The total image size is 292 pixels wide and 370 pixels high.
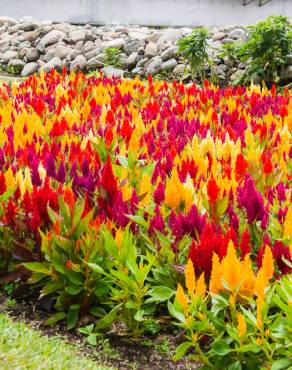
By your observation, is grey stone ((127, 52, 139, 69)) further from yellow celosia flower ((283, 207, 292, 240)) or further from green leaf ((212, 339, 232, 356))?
green leaf ((212, 339, 232, 356))

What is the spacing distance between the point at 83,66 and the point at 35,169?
13292 mm

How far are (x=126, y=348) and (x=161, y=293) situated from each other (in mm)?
340

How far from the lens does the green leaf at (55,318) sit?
9.40ft

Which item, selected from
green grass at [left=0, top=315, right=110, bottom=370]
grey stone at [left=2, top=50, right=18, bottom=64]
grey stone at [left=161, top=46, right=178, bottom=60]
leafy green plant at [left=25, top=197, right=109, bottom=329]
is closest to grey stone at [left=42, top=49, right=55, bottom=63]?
grey stone at [left=2, top=50, right=18, bottom=64]

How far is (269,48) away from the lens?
1160 centimetres

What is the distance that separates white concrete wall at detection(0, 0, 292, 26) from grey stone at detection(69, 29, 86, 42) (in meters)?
6.48

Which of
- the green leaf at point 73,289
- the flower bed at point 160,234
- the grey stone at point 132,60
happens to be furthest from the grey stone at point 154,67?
the green leaf at point 73,289

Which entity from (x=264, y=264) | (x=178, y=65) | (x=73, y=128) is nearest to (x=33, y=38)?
(x=178, y=65)

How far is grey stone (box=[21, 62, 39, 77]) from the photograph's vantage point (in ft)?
55.3

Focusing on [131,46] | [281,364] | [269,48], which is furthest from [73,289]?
[131,46]

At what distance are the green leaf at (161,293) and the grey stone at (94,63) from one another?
13740mm

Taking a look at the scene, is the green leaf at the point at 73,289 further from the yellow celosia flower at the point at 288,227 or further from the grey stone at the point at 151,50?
the grey stone at the point at 151,50

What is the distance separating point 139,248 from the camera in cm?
296

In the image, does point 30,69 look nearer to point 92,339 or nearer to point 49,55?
point 49,55
